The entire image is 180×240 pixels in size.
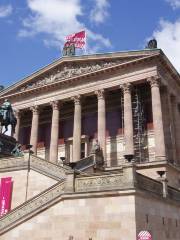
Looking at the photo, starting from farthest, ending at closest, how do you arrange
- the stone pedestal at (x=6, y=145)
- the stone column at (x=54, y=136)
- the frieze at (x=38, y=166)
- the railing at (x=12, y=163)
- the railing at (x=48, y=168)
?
the stone column at (x=54, y=136) → the stone pedestal at (x=6, y=145) → the railing at (x=12, y=163) → the frieze at (x=38, y=166) → the railing at (x=48, y=168)

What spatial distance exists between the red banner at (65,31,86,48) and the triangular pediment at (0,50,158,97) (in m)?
2.63

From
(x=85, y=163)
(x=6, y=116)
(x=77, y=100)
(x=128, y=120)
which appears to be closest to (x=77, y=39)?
(x=77, y=100)

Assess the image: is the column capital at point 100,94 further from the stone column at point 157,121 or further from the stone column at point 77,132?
the stone column at point 157,121

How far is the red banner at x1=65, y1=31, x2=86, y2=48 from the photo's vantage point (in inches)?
1804

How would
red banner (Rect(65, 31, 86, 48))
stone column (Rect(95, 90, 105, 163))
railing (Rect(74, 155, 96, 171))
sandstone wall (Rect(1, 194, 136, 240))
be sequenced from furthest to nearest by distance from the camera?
1. red banner (Rect(65, 31, 86, 48))
2. stone column (Rect(95, 90, 105, 163))
3. railing (Rect(74, 155, 96, 171))
4. sandstone wall (Rect(1, 194, 136, 240))

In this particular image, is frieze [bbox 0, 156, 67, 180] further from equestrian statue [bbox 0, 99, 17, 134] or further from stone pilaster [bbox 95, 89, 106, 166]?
stone pilaster [bbox 95, 89, 106, 166]

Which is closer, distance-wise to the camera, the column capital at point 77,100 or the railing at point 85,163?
the railing at point 85,163

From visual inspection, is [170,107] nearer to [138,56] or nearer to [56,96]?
[138,56]

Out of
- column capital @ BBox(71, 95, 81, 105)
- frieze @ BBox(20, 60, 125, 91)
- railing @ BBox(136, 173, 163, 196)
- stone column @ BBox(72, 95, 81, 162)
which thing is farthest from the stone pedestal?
frieze @ BBox(20, 60, 125, 91)

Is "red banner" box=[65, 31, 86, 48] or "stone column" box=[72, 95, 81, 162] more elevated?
"red banner" box=[65, 31, 86, 48]

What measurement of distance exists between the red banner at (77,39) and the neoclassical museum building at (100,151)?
2776 mm

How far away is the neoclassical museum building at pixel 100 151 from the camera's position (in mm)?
18234

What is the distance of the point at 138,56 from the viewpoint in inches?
1553

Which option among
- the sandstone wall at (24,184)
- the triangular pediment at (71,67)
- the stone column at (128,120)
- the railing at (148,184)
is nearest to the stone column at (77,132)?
the triangular pediment at (71,67)
